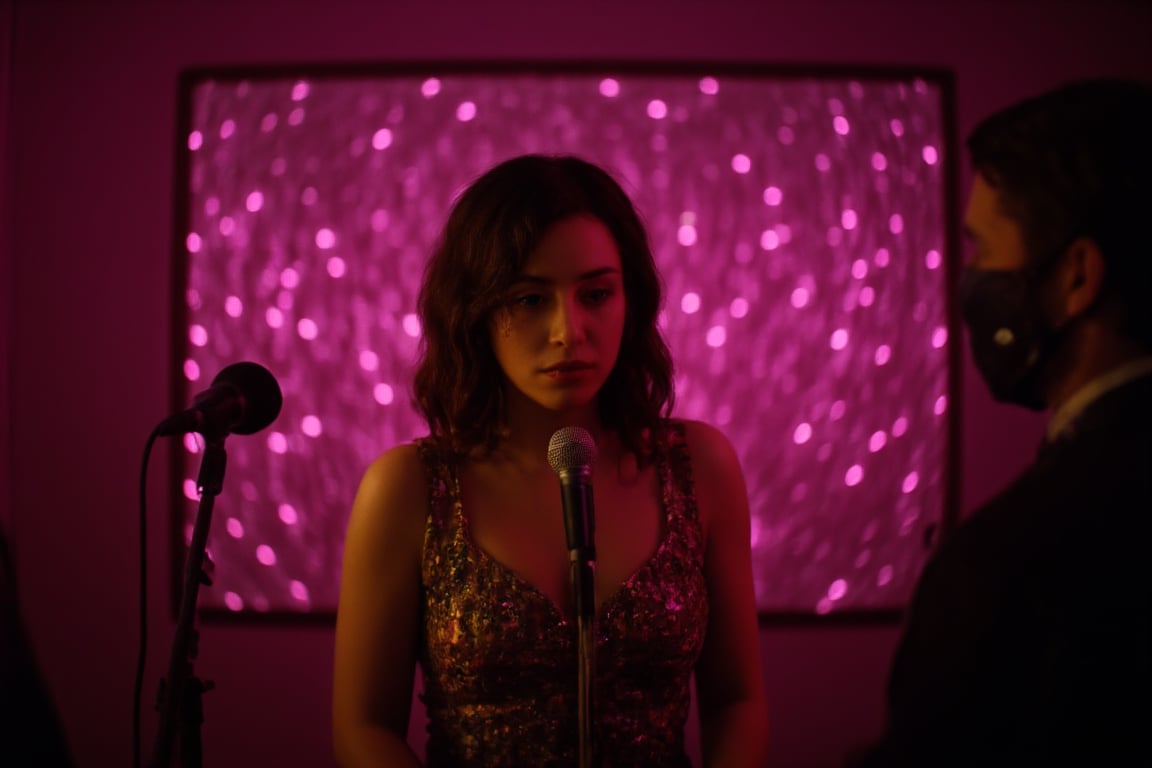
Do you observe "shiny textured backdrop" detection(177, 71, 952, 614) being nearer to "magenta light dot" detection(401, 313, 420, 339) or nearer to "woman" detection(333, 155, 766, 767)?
"magenta light dot" detection(401, 313, 420, 339)

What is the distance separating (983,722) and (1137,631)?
15 centimetres

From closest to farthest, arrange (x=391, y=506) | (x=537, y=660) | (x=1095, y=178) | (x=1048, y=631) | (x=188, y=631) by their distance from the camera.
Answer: (x=1048, y=631) → (x=1095, y=178) → (x=188, y=631) → (x=537, y=660) → (x=391, y=506)

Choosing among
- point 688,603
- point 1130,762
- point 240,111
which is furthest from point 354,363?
point 1130,762

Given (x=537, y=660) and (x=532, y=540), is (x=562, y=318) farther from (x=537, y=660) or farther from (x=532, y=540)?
(x=537, y=660)

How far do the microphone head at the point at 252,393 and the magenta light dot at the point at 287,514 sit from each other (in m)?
1.09

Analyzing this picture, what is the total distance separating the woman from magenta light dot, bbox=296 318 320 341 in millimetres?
805

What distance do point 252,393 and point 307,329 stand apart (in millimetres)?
1071

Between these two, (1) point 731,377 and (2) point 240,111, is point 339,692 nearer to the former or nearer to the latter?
(1) point 731,377

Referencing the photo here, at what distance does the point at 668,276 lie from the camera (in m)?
→ 2.26

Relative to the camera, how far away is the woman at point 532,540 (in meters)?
1.34

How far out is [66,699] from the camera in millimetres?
2355

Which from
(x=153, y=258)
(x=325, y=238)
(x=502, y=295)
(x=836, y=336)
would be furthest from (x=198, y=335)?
(x=836, y=336)

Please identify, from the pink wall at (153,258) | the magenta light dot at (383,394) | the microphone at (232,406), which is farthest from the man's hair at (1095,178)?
the magenta light dot at (383,394)

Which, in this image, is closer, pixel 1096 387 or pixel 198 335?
pixel 1096 387
